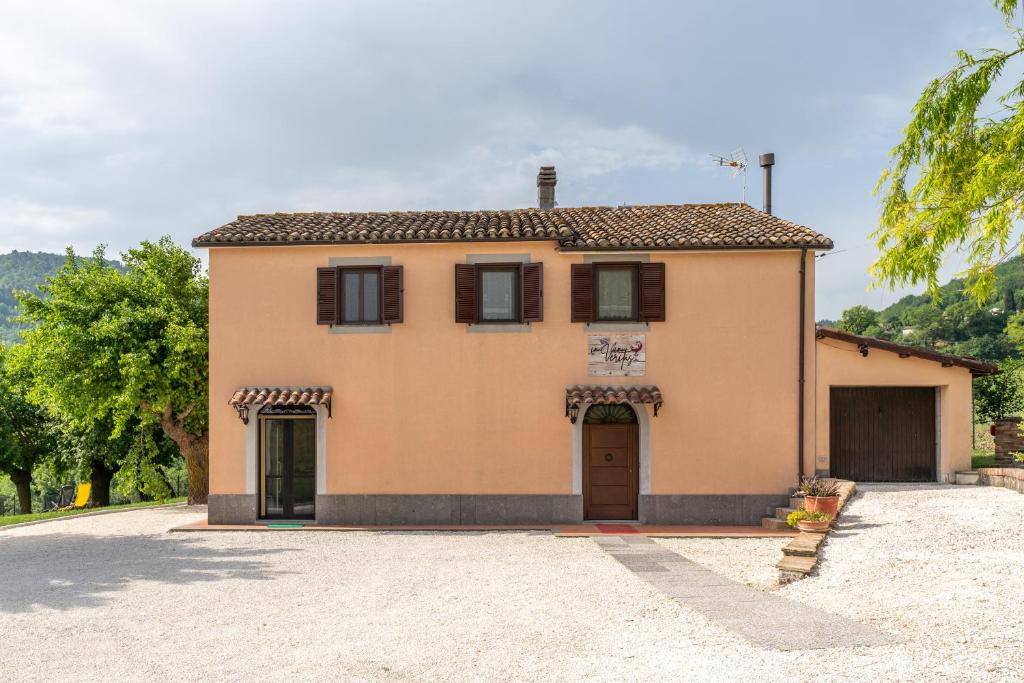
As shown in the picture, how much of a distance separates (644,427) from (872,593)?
6497 mm

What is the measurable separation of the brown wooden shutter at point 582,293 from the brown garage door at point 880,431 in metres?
6.08

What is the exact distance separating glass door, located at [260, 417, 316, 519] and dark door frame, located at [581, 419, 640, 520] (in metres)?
5.58

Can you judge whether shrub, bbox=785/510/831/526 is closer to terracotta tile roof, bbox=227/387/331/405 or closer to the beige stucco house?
the beige stucco house

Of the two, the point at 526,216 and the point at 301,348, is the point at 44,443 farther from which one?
the point at 526,216

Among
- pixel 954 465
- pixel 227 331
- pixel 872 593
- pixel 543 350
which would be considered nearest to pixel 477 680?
pixel 872 593

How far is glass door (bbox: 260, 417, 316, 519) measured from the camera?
47.5 feet

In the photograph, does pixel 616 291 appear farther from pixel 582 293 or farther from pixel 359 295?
pixel 359 295

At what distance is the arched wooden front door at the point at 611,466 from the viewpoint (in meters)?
14.4

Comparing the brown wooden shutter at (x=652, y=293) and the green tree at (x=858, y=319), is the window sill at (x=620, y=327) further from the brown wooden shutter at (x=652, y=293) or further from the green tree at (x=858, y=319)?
the green tree at (x=858, y=319)

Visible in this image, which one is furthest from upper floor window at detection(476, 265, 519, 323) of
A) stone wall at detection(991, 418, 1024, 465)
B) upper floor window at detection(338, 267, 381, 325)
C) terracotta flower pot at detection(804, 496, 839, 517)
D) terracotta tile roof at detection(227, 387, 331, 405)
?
stone wall at detection(991, 418, 1024, 465)

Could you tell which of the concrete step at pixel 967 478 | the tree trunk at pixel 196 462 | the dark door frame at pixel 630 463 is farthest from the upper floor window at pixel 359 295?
the concrete step at pixel 967 478

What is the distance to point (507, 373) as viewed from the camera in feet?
46.5

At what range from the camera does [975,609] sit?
22.7 feet

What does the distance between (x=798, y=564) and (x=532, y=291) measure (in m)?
7.13
